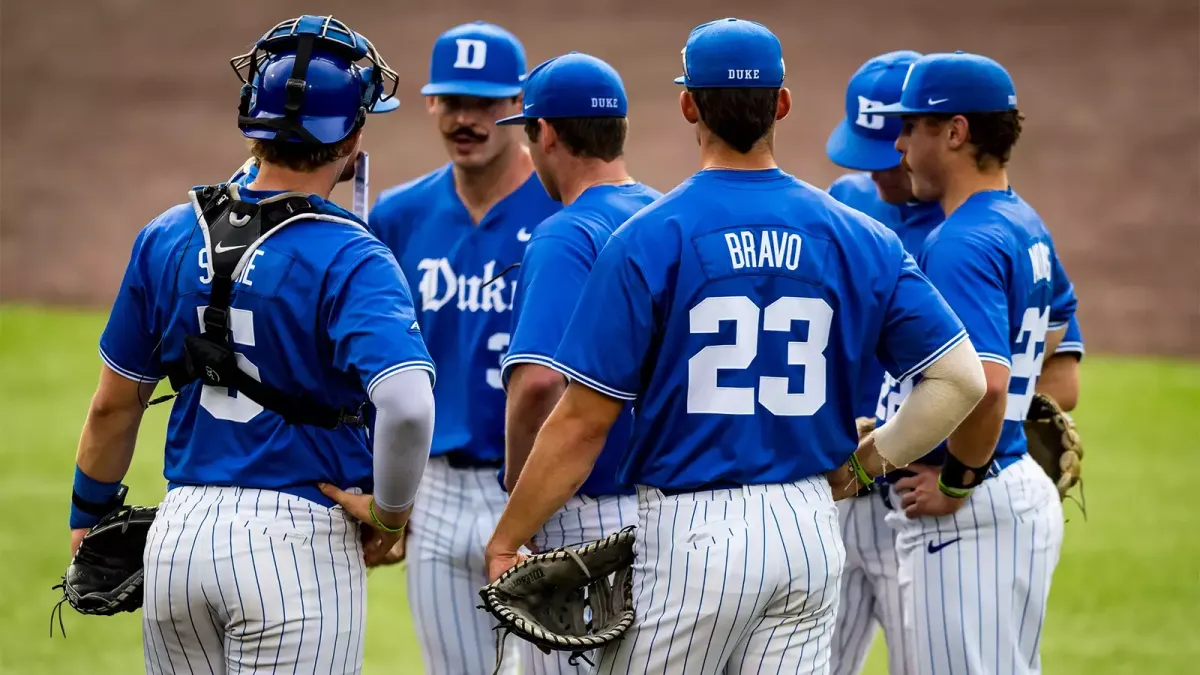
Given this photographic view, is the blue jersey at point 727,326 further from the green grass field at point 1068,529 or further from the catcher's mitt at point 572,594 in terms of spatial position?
the green grass field at point 1068,529

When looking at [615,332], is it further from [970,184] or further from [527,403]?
[970,184]

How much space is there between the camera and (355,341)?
9.39 feet

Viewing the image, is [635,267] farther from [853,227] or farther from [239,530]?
[239,530]

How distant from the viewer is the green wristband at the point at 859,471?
123 inches

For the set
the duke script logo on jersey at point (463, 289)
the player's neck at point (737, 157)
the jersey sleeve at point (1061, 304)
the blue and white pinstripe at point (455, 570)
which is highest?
the player's neck at point (737, 157)

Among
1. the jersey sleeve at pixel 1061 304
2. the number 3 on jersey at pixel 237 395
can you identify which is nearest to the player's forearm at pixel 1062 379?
the jersey sleeve at pixel 1061 304

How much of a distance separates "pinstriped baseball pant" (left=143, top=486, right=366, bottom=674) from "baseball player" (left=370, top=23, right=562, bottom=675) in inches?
47.9

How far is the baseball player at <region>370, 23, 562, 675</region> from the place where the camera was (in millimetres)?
4262

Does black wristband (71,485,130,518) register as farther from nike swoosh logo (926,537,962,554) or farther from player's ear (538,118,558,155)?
nike swoosh logo (926,537,962,554)

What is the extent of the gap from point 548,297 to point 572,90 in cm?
57

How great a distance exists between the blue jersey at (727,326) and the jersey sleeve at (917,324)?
0.24ft

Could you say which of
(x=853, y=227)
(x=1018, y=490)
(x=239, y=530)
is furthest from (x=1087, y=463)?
(x=239, y=530)

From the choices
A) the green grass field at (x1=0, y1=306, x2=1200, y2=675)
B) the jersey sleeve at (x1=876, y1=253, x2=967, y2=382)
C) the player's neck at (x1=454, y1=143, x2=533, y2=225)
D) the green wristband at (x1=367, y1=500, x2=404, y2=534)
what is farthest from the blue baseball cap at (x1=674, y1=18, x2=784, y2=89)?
the green grass field at (x1=0, y1=306, x2=1200, y2=675)

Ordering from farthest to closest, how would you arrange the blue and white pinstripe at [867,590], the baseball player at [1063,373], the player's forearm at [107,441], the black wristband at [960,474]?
the baseball player at [1063,373], the blue and white pinstripe at [867,590], the black wristband at [960,474], the player's forearm at [107,441]
